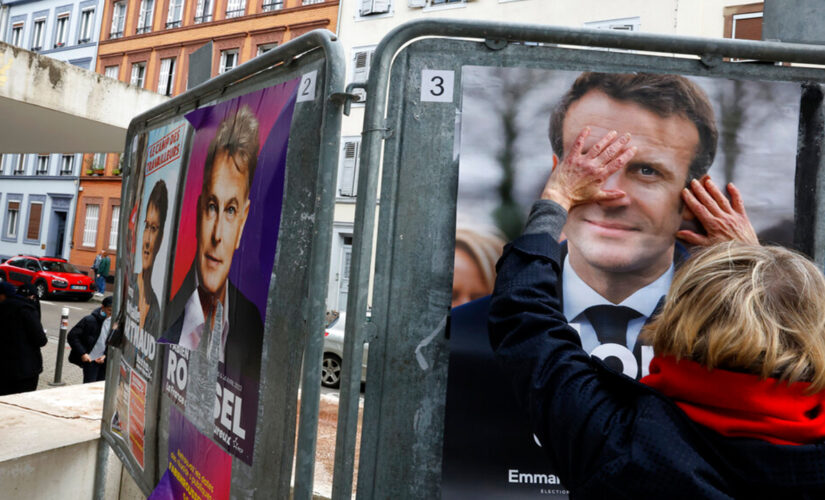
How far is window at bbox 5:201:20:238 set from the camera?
33.7 m

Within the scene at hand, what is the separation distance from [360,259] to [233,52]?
2844 cm

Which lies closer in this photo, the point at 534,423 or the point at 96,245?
the point at 534,423

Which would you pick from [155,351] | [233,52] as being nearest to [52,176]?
[233,52]

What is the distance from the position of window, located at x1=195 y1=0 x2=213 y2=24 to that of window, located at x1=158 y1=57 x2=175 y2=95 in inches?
88.6

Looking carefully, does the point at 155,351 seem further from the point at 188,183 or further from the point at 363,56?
the point at 363,56

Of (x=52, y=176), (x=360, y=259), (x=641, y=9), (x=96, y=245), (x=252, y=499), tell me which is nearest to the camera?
(x=360, y=259)

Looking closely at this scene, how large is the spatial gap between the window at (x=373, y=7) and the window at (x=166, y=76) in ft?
36.6

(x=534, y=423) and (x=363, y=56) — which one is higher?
(x=363, y=56)

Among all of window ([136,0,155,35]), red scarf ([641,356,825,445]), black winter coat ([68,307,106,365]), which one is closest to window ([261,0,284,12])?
window ([136,0,155,35])

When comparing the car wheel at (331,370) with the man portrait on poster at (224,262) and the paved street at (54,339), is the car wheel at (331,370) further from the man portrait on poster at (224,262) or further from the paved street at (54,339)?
the man portrait on poster at (224,262)

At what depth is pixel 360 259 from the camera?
1.61m

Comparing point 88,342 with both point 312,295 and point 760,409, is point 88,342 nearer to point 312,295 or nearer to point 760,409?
point 312,295

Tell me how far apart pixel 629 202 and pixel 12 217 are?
38086 millimetres

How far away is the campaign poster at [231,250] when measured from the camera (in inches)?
69.1
